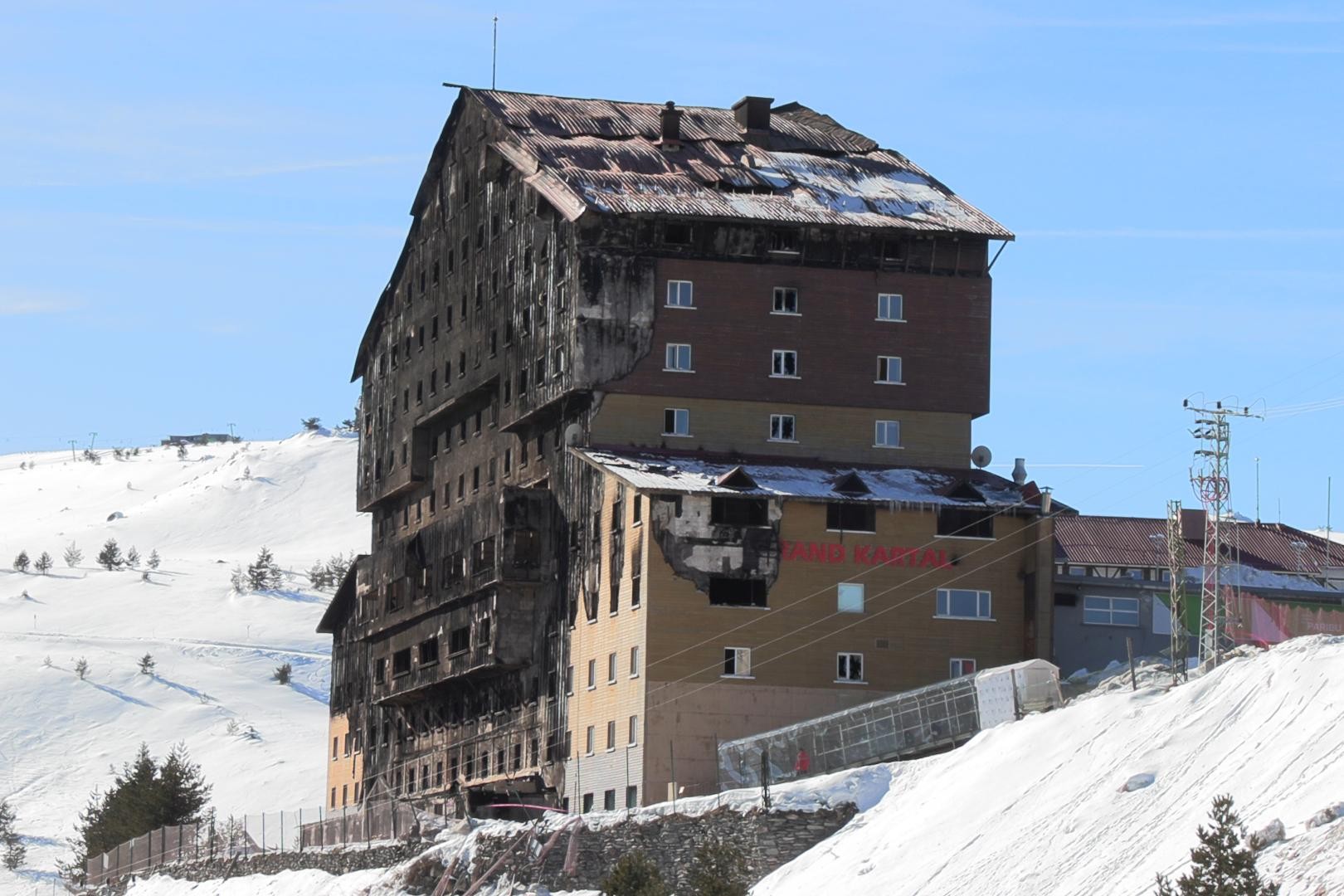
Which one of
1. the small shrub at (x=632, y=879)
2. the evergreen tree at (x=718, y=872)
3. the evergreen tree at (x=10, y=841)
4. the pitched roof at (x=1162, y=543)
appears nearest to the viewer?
the evergreen tree at (x=718, y=872)

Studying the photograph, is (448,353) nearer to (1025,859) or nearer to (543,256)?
(543,256)

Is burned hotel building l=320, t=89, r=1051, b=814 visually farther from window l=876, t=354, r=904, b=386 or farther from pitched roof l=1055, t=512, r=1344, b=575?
pitched roof l=1055, t=512, r=1344, b=575

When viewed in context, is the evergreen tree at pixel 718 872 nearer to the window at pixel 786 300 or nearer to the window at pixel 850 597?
the window at pixel 850 597

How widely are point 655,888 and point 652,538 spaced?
76.1 ft

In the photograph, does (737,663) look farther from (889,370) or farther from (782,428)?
(889,370)

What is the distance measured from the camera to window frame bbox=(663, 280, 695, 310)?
83.4 metres

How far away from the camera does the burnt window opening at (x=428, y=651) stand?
303 ft

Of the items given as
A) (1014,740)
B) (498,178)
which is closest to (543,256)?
(498,178)

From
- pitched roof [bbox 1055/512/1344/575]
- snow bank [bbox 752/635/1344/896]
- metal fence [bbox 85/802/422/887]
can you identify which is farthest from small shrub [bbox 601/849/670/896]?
pitched roof [bbox 1055/512/1344/575]

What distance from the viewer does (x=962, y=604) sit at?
258 ft

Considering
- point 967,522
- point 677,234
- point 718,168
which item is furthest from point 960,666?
point 718,168

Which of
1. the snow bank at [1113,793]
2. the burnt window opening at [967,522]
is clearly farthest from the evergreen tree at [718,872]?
the burnt window opening at [967,522]

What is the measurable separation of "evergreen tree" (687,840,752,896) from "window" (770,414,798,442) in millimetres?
25094

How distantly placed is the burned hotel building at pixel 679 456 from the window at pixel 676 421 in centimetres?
10
